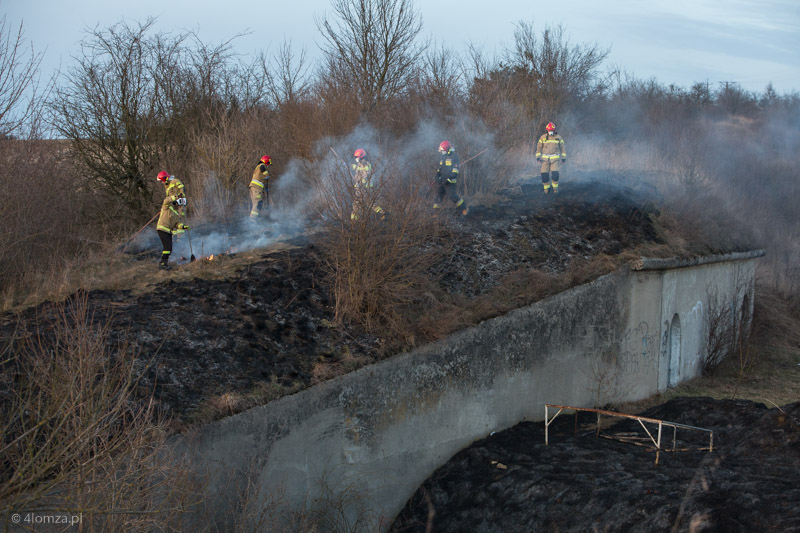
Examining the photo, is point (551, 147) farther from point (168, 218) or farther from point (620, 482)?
point (620, 482)

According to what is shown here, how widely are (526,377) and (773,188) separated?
24329 mm

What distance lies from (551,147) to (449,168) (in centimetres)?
349

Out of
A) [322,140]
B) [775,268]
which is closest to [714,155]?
[775,268]

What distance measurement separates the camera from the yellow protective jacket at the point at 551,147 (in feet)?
53.2

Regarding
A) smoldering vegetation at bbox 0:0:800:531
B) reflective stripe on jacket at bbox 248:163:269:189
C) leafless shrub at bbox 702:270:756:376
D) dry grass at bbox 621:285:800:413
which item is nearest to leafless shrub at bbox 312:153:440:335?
smoldering vegetation at bbox 0:0:800:531

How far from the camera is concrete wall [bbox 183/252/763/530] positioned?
26.8 ft

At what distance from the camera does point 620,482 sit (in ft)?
26.7

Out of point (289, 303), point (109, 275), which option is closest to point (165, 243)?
point (109, 275)

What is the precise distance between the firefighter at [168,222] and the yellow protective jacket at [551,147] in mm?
8840

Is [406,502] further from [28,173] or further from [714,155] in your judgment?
[714,155]

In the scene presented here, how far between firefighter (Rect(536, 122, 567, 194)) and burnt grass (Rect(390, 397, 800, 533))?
714 centimetres

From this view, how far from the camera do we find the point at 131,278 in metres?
10.9

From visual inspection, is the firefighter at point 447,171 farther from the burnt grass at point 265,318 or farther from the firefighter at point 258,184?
the firefighter at point 258,184

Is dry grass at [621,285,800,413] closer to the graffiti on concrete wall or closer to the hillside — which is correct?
the graffiti on concrete wall
